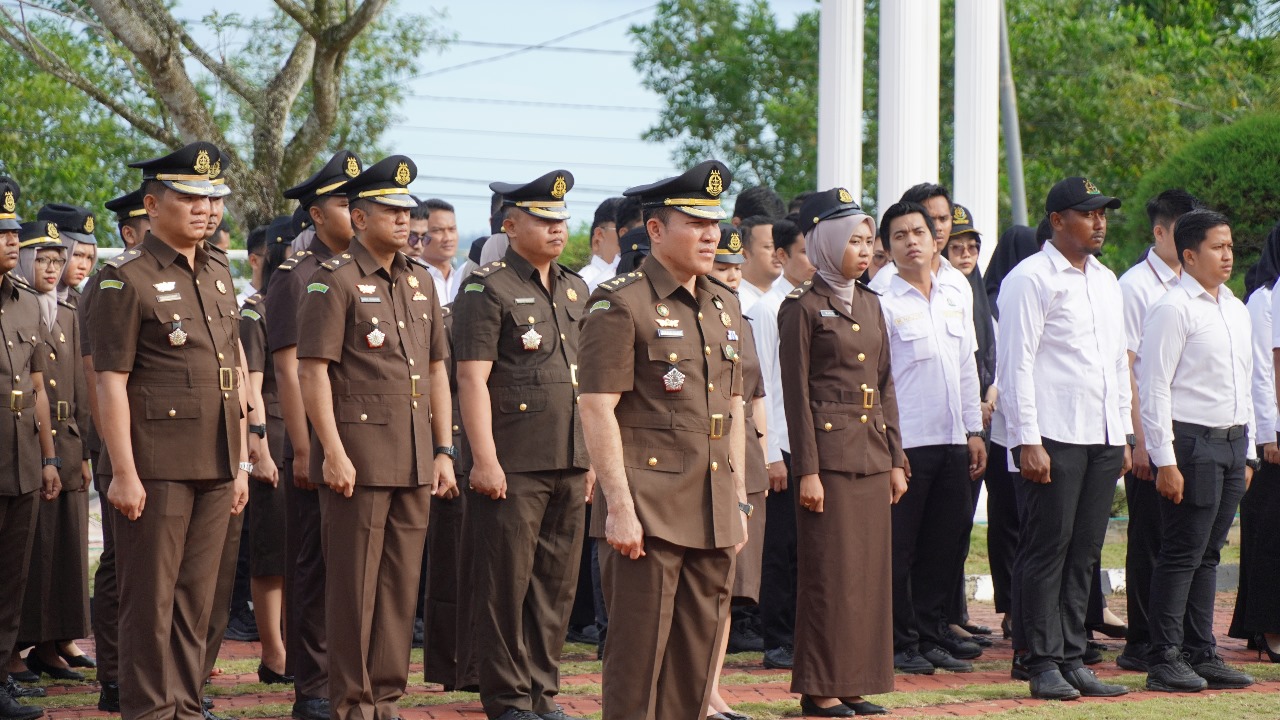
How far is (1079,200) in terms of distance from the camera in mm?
7359

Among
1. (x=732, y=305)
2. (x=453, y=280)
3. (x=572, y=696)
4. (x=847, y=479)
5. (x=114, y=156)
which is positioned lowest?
(x=572, y=696)

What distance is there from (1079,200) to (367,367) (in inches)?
132

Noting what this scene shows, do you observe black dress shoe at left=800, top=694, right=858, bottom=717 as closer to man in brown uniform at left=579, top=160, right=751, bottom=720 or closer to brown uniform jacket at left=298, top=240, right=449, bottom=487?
man in brown uniform at left=579, top=160, right=751, bottom=720

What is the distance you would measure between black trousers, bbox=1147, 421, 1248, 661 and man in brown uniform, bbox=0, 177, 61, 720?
5.17m

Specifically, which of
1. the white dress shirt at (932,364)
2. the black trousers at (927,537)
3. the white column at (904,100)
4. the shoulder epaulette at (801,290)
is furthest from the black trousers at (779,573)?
the white column at (904,100)

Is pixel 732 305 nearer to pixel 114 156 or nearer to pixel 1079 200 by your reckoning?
pixel 1079 200

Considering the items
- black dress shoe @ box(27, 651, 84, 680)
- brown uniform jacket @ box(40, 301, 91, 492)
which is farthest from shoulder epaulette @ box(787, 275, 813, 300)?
black dress shoe @ box(27, 651, 84, 680)

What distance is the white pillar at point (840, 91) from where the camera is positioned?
1395 cm

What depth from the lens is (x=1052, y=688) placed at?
7.15 meters

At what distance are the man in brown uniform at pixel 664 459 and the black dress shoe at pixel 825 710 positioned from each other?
1543 millimetres

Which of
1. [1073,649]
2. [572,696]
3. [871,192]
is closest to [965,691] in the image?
[1073,649]

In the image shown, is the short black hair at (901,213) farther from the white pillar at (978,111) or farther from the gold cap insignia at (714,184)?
the white pillar at (978,111)

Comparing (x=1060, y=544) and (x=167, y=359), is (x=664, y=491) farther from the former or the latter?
(x=1060, y=544)

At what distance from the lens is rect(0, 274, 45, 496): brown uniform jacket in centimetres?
695
